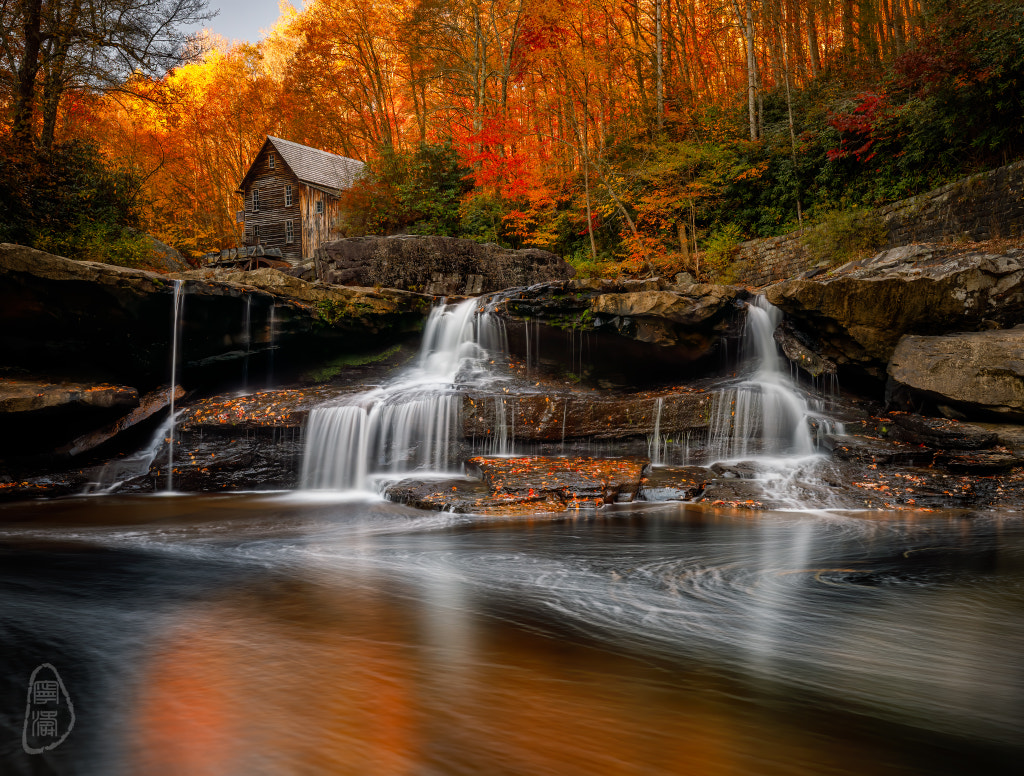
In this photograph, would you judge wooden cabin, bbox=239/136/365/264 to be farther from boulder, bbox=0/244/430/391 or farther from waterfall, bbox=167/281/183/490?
waterfall, bbox=167/281/183/490

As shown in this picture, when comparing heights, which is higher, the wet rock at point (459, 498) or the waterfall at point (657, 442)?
the waterfall at point (657, 442)

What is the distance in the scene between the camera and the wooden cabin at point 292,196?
29219 millimetres

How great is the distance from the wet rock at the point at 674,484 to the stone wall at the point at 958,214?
27.8ft

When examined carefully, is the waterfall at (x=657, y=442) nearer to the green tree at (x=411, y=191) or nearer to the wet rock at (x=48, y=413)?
the wet rock at (x=48, y=413)

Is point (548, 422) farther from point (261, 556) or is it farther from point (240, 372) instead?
point (240, 372)

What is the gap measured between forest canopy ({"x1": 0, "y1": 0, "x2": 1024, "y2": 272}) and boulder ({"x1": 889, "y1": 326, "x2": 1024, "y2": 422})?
6981mm

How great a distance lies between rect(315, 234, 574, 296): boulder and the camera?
628 inches

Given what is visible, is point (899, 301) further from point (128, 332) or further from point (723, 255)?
point (128, 332)

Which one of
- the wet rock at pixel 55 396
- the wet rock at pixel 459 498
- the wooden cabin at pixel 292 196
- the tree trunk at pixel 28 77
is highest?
the wooden cabin at pixel 292 196

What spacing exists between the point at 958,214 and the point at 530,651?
46.5 ft

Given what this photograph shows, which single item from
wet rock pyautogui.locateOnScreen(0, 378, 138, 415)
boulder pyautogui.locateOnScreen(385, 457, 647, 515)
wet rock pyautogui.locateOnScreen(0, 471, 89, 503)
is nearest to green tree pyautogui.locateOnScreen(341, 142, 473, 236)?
wet rock pyautogui.locateOnScreen(0, 378, 138, 415)

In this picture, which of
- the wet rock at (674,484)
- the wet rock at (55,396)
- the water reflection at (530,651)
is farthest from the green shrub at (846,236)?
the wet rock at (55,396)

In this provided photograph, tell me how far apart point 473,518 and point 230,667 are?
4.74 metres

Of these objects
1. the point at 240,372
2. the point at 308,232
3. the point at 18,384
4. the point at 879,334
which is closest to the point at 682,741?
the point at 879,334
